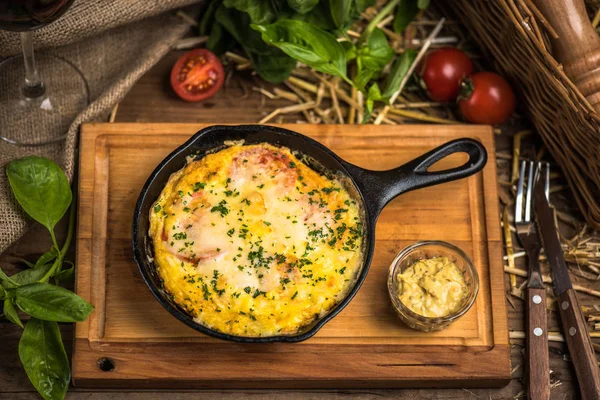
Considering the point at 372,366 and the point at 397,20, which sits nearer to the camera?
the point at 372,366

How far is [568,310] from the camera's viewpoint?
3.86 metres

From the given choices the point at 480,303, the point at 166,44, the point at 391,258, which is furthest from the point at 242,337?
the point at 166,44

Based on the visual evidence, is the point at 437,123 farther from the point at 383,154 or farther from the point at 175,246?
the point at 175,246

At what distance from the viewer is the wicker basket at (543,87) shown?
3.60m

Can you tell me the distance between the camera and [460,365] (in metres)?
3.64

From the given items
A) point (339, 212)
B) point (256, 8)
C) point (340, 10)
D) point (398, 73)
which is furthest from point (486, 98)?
point (256, 8)

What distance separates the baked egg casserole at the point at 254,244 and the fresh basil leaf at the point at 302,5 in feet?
2.70

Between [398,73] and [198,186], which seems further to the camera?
[398,73]

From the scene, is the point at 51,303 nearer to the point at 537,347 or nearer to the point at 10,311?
the point at 10,311

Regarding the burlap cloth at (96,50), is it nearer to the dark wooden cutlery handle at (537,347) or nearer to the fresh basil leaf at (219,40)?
the fresh basil leaf at (219,40)

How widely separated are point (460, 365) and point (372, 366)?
42 centimetres

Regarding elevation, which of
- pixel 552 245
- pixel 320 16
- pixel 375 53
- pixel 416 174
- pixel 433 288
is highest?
pixel 320 16

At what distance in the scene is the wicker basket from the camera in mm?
3602

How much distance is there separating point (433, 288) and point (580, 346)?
0.86m
